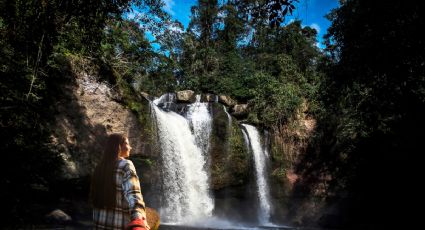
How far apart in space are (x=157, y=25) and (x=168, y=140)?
5.19 meters

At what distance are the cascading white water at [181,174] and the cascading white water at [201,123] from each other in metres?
0.36

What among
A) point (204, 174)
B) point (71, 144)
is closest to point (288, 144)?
point (204, 174)

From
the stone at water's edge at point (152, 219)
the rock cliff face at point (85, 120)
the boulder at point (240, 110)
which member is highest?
the boulder at point (240, 110)

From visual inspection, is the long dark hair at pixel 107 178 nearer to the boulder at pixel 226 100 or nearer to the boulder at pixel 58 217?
the boulder at pixel 58 217

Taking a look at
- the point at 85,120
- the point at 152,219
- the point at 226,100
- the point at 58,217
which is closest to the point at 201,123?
the point at 226,100

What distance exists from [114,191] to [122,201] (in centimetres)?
10

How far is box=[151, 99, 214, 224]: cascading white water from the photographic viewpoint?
1580 cm

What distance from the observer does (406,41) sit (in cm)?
967

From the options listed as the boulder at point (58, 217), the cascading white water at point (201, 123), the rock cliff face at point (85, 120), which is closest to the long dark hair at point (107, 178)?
the boulder at point (58, 217)

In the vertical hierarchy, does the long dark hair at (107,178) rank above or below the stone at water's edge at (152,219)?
above

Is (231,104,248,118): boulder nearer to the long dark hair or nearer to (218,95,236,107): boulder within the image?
(218,95,236,107): boulder

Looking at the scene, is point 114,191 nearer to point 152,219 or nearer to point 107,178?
point 107,178

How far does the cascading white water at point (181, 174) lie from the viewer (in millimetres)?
15805

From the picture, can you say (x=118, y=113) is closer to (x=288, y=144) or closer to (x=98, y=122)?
(x=98, y=122)
